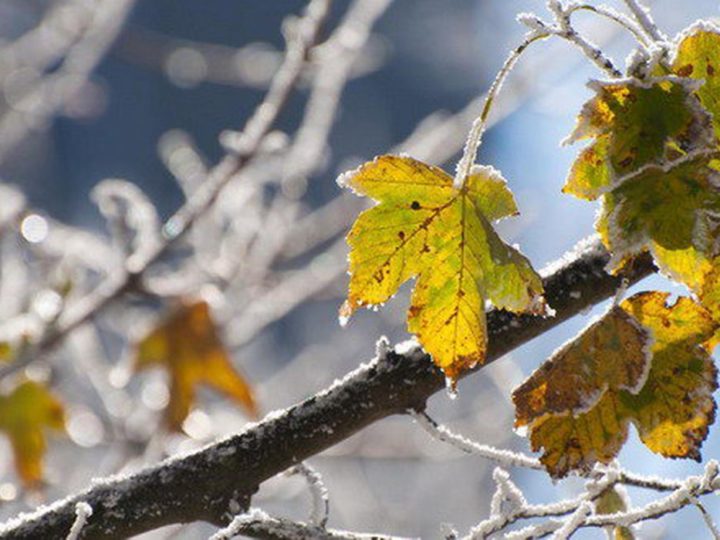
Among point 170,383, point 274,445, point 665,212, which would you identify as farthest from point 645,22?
point 170,383

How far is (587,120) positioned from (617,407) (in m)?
0.27

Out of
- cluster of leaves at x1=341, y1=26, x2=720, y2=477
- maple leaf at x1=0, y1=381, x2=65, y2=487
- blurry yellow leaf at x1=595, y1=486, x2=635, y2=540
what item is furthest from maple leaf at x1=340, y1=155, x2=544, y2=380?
maple leaf at x1=0, y1=381, x2=65, y2=487

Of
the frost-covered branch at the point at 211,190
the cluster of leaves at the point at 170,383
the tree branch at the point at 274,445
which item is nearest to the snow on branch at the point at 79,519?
the tree branch at the point at 274,445

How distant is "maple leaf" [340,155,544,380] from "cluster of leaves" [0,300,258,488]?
145 cm

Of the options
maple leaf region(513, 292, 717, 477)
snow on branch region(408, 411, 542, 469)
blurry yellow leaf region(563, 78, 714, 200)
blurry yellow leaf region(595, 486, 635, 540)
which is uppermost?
blurry yellow leaf region(563, 78, 714, 200)

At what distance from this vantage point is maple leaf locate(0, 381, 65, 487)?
2.59 metres

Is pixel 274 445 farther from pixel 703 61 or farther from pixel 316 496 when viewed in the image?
pixel 703 61

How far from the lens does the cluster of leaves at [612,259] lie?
1056 mm

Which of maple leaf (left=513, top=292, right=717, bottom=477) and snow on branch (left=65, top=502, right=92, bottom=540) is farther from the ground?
snow on branch (left=65, top=502, right=92, bottom=540)

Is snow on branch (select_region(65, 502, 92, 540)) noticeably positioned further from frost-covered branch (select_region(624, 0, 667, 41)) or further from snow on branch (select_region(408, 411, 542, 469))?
frost-covered branch (select_region(624, 0, 667, 41))

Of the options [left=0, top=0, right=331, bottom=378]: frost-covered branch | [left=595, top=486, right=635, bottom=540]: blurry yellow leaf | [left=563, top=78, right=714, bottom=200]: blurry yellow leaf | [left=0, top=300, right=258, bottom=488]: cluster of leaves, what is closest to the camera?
[left=563, top=78, right=714, bottom=200]: blurry yellow leaf

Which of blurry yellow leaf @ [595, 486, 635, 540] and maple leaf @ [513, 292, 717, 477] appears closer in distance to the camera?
maple leaf @ [513, 292, 717, 477]

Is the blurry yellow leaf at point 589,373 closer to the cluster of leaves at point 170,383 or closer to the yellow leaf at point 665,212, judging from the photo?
the yellow leaf at point 665,212

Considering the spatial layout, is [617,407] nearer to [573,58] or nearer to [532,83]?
[532,83]
